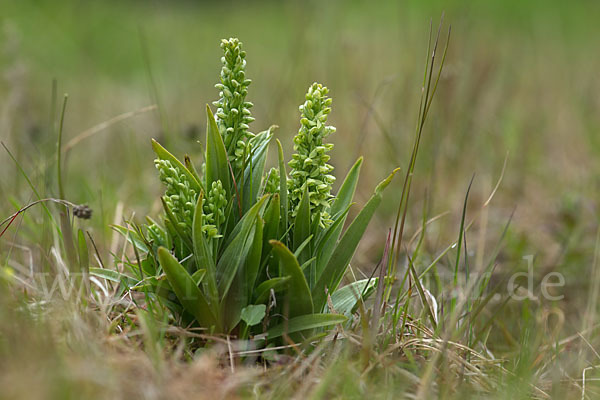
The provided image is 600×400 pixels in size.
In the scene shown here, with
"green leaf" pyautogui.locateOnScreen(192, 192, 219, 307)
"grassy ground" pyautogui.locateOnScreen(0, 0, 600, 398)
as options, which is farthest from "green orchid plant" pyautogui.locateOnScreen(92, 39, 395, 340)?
"grassy ground" pyautogui.locateOnScreen(0, 0, 600, 398)

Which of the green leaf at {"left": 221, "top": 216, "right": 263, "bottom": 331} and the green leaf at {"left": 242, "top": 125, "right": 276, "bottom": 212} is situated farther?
the green leaf at {"left": 242, "top": 125, "right": 276, "bottom": 212}

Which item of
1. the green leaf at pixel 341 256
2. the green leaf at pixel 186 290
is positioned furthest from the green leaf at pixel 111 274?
the green leaf at pixel 341 256

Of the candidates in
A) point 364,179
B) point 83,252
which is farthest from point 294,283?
point 364,179

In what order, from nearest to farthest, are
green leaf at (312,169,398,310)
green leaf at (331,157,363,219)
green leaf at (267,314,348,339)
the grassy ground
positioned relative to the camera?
the grassy ground
green leaf at (267,314,348,339)
green leaf at (312,169,398,310)
green leaf at (331,157,363,219)

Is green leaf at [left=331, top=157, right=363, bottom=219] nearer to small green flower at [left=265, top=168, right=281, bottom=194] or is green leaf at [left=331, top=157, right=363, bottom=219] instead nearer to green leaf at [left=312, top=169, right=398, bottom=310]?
green leaf at [left=312, top=169, right=398, bottom=310]

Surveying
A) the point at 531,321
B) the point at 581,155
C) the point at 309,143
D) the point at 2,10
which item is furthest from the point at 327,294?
the point at 2,10

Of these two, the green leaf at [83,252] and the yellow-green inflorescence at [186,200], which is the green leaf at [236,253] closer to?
the yellow-green inflorescence at [186,200]

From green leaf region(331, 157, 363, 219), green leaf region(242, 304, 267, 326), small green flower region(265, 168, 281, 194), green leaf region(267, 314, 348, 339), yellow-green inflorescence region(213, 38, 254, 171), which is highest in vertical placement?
yellow-green inflorescence region(213, 38, 254, 171)
